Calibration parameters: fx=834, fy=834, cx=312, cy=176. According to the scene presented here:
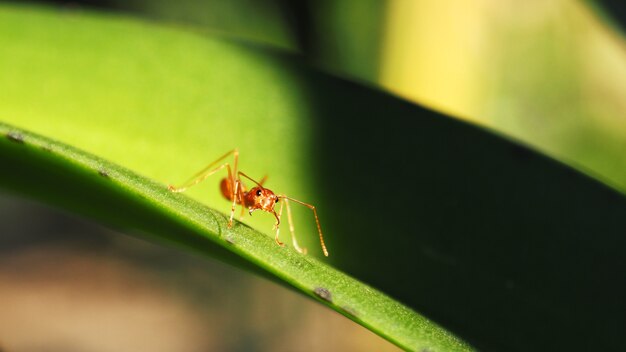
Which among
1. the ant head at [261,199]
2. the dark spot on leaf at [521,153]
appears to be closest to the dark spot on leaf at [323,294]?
the dark spot on leaf at [521,153]

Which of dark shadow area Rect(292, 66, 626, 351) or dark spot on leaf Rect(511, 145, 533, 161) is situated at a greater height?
dark spot on leaf Rect(511, 145, 533, 161)

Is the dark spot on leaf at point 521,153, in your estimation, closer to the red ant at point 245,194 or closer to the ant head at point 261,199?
the red ant at point 245,194

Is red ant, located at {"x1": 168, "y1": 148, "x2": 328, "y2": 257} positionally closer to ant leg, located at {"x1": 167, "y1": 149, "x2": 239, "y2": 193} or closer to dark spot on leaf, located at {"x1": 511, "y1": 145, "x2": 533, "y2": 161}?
ant leg, located at {"x1": 167, "y1": 149, "x2": 239, "y2": 193}

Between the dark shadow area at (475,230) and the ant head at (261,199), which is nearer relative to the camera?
the dark shadow area at (475,230)

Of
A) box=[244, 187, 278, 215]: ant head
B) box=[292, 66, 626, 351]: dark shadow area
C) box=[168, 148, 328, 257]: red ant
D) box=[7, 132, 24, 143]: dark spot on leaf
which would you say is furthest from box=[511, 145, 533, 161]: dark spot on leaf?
box=[7, 132, 24, 143]: dark spot on leaf

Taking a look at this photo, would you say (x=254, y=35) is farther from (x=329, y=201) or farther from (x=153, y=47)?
(x=329, y=201)

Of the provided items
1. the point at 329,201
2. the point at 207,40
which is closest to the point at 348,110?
the point at 329,201

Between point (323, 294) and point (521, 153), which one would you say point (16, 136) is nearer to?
point (323, 294)
